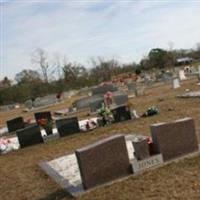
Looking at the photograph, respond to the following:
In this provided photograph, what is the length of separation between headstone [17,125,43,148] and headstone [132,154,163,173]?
6614mm

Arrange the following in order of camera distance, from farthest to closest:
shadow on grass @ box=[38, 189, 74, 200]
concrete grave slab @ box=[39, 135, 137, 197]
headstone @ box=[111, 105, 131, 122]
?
headstone @ box=[111, 105, 131, 122], concrete grave slab @ box=[39, 135, 137, 197], shadow on grass @ box=[38, 189, 74, 200]

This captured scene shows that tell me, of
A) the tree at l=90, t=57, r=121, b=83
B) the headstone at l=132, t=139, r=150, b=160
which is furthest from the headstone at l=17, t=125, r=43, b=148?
the tree at l=90, t=57, r=121, b=83

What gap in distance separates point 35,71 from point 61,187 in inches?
2662

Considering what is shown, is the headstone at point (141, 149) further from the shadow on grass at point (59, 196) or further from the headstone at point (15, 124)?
the headstone at point (15, 124)

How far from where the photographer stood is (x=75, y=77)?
60.6 m

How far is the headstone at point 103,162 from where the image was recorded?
6734 millimetres

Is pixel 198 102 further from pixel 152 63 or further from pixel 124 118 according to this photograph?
pixel 152 63

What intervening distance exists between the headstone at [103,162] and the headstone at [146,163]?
0.11m

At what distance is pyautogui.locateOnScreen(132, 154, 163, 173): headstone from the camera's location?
→ 7125 millimetres

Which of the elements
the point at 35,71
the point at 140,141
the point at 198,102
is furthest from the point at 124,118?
the point at 35,71

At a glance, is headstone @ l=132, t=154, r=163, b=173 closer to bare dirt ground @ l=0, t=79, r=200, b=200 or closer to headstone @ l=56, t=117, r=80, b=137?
bare dirt ground @ l=0, t=79, r=200, b=200

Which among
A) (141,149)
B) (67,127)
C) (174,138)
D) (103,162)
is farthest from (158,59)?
(103,162)

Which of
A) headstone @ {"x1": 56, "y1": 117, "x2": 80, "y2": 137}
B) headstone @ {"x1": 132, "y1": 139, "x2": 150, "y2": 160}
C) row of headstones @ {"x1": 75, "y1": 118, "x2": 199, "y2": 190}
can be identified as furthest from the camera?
headstone @ {"x1": 56, "y1": 117, "x2": 80, "y2": 137}

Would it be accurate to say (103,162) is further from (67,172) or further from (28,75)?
(28,75)
